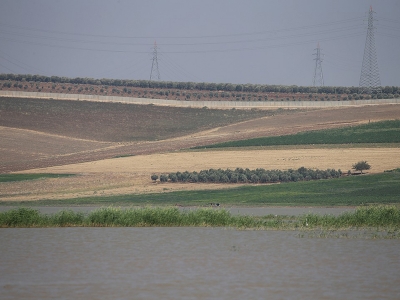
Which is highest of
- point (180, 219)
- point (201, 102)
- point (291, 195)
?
point (201, 102)

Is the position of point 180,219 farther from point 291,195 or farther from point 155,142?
point 155,142

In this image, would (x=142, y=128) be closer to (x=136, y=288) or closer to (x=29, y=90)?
(x=29, y=90)

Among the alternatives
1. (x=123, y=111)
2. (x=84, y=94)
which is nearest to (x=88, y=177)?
(x=123, y=111)

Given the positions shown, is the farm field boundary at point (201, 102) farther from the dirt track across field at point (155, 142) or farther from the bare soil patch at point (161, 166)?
the bare soil patch at point (161, 166)

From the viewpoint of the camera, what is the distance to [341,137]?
8006 centimetres

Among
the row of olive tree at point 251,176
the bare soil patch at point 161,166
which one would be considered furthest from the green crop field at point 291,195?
the bare soil patch at point 161,166

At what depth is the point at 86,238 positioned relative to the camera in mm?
30484

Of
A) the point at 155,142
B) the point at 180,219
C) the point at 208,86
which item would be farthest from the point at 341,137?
the point at 208,86

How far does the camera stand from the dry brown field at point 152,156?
190ft

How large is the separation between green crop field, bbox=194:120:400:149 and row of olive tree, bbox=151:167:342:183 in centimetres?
1798

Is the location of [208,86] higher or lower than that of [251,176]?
higher

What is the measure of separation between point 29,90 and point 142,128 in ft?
89.8

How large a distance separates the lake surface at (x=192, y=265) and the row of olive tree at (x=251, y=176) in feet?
86.2

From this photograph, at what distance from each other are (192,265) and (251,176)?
35.1 metres
